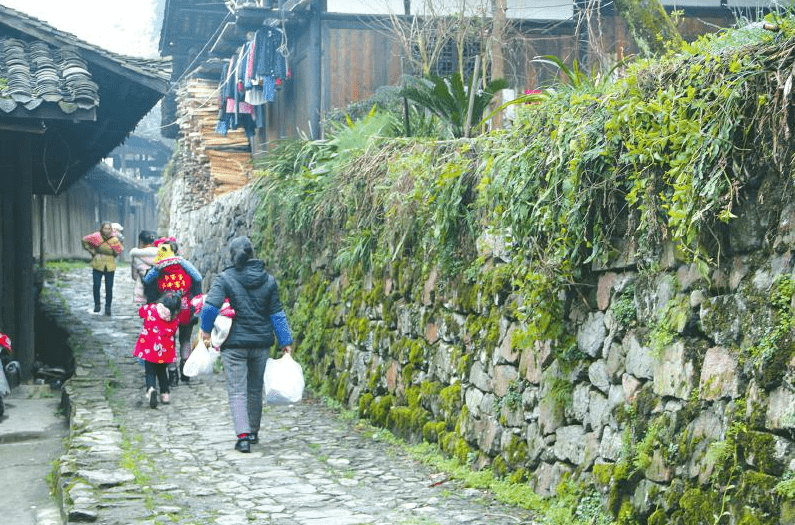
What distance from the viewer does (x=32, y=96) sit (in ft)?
33.8

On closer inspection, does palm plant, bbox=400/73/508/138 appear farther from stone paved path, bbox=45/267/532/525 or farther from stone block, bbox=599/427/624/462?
stone block, bbox=599/427/624/462

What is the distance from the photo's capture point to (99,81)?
12.5 meters

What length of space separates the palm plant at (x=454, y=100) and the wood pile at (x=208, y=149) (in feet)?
36.8

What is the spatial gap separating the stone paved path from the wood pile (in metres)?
10.9

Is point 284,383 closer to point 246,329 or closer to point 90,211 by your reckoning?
point 246,329

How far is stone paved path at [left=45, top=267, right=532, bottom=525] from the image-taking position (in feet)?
20.3

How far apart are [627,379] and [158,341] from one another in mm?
6379

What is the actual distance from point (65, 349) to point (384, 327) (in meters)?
7.47

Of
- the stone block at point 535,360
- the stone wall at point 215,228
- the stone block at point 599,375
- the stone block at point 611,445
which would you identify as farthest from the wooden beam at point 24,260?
the stone block at point 611,445

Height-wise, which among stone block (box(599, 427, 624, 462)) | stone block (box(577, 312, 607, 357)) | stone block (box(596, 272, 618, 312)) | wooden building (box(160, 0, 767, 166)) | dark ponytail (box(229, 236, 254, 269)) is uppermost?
wooden building (box(160, 0, 767, 166))

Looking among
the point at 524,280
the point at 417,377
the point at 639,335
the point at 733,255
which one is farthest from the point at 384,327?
the point at 733,255

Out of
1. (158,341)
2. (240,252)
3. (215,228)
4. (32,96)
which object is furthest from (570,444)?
(215,228)

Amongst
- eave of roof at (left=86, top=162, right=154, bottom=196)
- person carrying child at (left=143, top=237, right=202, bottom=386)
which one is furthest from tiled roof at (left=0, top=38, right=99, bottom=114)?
eave of roof at (left=86, top=162, right=154, bottom=196)

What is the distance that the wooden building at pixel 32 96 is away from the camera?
10557 millimetres
